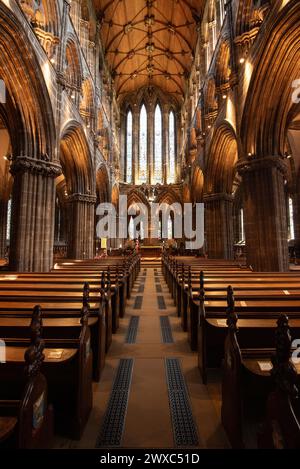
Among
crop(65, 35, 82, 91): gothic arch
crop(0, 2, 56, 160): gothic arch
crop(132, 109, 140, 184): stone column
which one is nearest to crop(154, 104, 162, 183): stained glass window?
crop(132, 109, 140, 184): stone column

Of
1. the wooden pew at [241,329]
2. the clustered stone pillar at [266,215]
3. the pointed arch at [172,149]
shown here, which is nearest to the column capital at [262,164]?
the clustered stone pillar at [266,215]

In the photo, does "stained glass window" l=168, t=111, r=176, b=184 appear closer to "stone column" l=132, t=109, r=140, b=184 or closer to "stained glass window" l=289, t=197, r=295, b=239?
"stone column" l=132, t=109, r=140, b=184

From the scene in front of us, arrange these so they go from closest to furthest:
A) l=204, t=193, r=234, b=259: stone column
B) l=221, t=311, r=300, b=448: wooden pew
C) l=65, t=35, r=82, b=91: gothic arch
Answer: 1. l=221, t=311, r=300, b=448: wooden pew
2. l=65, t=35, r=82, b=91: gothic arch
3. l=204, t=193, r=234, b=259: stone column

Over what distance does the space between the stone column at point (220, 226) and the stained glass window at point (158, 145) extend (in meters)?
13.8

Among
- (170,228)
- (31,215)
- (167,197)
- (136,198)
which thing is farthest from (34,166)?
(170,228)

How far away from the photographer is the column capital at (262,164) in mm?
9594

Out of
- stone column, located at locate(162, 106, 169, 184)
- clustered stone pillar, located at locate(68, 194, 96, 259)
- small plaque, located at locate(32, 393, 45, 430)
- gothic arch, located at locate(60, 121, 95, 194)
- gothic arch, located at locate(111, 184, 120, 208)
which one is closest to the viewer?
small plaque, located at locate(32, 393, 45, 430)

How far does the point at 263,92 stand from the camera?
30.5ft

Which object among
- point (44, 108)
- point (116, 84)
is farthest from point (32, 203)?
point (116, 84)

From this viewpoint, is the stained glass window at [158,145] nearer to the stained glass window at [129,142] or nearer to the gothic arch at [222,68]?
the stained glass window at [129,142]

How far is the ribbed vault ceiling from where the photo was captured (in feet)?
64.3

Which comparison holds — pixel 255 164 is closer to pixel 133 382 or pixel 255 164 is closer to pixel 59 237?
pixel 133 382

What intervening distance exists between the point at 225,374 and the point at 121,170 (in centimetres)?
2753

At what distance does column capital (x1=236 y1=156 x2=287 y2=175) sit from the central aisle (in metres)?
7.16
